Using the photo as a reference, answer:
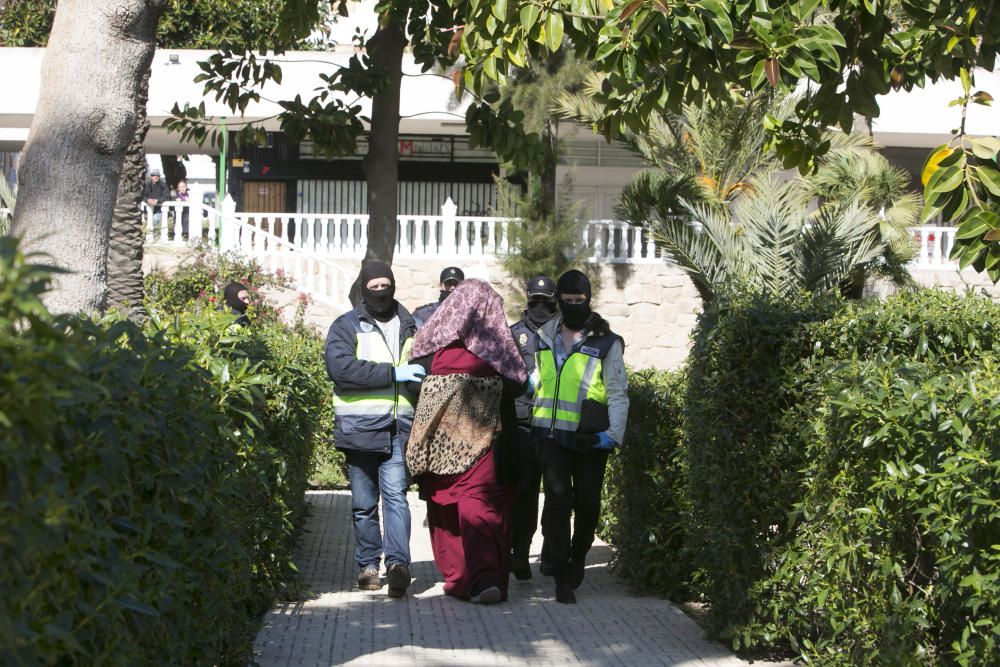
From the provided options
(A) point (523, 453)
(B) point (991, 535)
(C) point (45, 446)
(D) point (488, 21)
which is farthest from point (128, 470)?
(A) point (523, 453)

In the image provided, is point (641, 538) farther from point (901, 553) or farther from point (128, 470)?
point (128, 470)

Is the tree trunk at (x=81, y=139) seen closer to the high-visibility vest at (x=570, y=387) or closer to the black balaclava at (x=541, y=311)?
the high-visibility vest at (x=570, y=387)

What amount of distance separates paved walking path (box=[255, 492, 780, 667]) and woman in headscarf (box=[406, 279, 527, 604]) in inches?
11.9

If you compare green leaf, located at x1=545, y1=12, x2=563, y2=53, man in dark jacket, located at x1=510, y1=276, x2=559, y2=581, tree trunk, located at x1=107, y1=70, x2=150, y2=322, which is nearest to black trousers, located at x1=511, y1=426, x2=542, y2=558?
man in dark jacket, located at x1=510, y1=276, x2=559, y2=581

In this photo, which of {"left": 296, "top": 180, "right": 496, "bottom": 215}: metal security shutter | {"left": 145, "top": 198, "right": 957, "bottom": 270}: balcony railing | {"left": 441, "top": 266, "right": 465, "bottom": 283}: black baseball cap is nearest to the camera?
{"left": 441, "top": 266, "right": 465, "bottom": 283}: black baseball cap

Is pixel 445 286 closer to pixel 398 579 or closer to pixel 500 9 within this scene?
pixel 398 579

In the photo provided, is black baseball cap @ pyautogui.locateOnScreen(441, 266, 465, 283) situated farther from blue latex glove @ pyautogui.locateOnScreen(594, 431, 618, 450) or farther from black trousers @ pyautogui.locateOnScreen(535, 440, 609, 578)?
blue latex glove @ pyautogui.locateOnScreen(594, 431, 618, 450)

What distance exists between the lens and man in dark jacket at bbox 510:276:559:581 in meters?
7.88

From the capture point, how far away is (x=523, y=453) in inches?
306

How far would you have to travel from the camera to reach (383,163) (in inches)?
430

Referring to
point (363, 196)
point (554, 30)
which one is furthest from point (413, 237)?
point (554, 30)

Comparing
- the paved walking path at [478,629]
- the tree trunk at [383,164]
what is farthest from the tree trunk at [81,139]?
the tree trunk at [383,164]

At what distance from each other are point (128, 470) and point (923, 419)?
2586 millimetres

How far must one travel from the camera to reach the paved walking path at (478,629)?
5.89 meters
